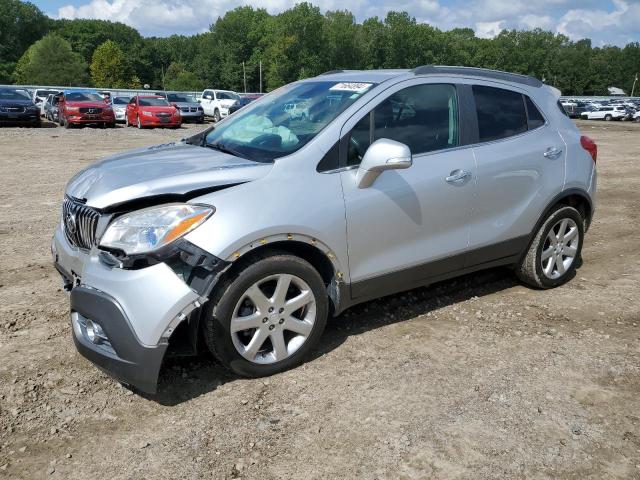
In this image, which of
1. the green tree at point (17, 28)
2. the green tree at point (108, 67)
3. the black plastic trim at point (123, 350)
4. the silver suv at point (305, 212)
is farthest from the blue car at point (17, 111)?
the green tree at point (17, 28)

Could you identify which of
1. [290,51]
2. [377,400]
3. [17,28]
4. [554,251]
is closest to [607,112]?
[554,251]

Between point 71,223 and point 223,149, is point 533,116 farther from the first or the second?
point 71,223

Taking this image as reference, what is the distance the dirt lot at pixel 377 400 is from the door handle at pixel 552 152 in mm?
1190

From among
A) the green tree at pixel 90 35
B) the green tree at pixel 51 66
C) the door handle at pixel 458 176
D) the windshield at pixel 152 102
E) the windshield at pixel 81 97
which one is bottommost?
the door handle at pixel 458 176

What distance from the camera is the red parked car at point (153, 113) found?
2500 centimetres

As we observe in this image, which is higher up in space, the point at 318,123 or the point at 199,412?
the point at 318,123

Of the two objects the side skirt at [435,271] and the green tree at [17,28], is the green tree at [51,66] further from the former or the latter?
the side skirt at [435,271]

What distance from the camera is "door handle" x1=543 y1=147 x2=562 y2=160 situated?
4766 mm

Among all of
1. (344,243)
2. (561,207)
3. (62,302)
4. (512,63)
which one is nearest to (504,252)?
(561,207)

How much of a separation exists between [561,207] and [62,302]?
417cm

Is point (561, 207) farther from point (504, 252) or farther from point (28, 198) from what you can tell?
point (28, 198)

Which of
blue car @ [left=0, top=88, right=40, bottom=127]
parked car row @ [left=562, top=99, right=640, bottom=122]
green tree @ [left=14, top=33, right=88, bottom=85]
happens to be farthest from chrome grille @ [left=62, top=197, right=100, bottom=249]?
green tree @ [left=14, top=33, right=88, bottom=85]

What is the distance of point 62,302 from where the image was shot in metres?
4.66

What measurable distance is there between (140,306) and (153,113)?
23.5 metres
